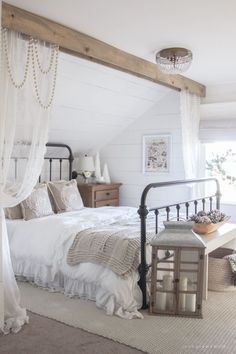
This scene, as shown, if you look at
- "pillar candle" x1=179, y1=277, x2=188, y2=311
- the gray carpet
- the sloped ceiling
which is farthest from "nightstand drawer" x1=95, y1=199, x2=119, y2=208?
the gray carpet

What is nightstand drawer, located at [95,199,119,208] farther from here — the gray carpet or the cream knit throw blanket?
the gray carpet

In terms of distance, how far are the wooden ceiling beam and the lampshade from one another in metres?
1.65

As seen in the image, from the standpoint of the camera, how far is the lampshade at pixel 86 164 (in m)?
5.49

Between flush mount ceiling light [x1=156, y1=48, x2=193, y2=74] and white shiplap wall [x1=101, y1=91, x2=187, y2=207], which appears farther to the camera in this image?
white shiplap wall [x1=101, y1=91, x2=187, y2=207]

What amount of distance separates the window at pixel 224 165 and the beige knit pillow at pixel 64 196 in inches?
75.6

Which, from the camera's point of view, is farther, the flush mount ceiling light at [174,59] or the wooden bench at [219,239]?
the flush mount ceiling light at [174,59]

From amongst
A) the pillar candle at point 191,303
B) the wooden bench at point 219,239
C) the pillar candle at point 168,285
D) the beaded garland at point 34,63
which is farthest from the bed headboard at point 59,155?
the pillar candle at point 191,303

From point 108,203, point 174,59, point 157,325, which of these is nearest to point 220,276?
point 157,325

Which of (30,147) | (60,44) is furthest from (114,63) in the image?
(30,147)

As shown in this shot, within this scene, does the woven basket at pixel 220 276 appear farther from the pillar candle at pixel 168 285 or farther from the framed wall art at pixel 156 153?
the framed wall art at pixel 156 153

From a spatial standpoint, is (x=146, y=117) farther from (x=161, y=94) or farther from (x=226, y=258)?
(x=226, y=258)

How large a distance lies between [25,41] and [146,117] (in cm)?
300

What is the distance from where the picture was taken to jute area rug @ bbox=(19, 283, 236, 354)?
8.25 ft

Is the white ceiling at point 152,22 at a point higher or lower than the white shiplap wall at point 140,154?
higher
